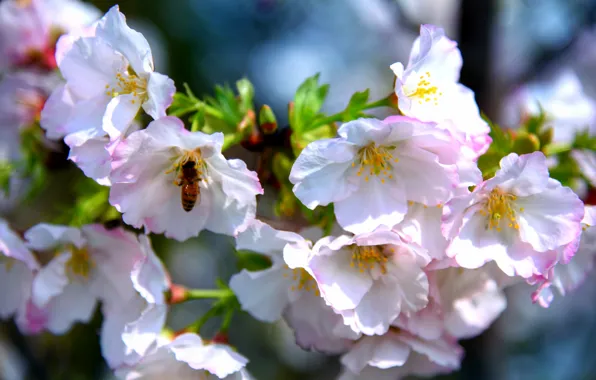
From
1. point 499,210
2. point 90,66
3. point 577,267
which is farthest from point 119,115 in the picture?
point 577,267

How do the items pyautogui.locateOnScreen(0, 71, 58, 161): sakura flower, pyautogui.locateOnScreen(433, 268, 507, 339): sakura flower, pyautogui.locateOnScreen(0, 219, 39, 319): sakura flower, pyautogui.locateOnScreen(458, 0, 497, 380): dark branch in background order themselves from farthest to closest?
pyautogui.locateOnScreen(458, 0, 497, 380): dark branch in background < pyautogui.locateOnScreen(0, 71, 58, 161): sakura flower < pyautogui.locateOnScreen(0, 219, 39, 319): sakura flower < pyautogui.locateOnScreen(433, 268, 507, 339): sakura flower

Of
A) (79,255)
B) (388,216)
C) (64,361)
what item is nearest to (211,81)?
(64,361)

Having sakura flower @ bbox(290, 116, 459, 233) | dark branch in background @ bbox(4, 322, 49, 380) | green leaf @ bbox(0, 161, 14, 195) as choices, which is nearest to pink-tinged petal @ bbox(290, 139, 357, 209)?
sakura flower @ bbox(290, 116, 459, 233)

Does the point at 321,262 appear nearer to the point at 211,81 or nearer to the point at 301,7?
the point at 301,7

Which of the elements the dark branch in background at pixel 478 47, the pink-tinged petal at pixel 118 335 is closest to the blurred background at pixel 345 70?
the dark branch in background at pixel 478 47

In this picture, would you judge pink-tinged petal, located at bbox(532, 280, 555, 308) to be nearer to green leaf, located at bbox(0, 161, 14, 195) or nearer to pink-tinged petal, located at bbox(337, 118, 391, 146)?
pink-tinged petal, located at bbox(337, 118, 391, 146)

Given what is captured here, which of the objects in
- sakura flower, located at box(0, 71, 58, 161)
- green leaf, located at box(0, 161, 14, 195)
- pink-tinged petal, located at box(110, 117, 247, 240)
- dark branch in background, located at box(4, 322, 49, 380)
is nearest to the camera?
pink-tinged petal, located at box(110, 117, 247, 240)
